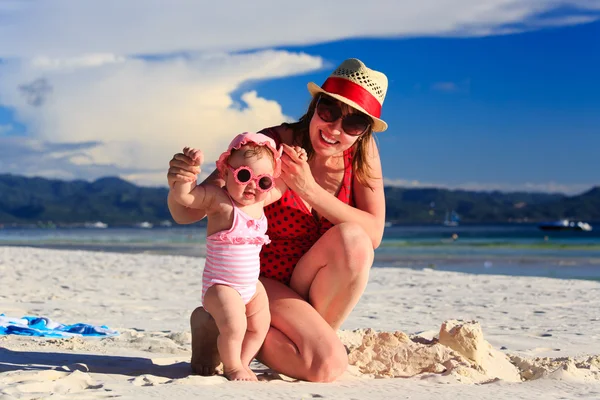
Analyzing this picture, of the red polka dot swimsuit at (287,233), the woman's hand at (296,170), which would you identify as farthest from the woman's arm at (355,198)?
the red polka dot swimsuit at (287,233)

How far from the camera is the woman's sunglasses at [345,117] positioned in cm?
339

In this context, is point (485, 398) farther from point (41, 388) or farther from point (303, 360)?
point (41, 388)

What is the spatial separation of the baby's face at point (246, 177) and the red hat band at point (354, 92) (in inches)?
22.2

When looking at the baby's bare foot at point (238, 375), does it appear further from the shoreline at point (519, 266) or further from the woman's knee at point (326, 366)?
the shoreline at point (519, 266)

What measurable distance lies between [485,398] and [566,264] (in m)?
15.2

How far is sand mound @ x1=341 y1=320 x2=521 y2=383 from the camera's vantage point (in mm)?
3646

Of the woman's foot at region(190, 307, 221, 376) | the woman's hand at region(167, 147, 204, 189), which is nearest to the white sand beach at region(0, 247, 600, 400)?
the woman's foot at region(190, 307, 221, 376)

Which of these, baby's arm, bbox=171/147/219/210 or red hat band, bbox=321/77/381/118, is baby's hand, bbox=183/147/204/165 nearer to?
baby's arm, bbox=171/147/219/210

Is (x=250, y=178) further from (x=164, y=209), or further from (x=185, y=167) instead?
(x=164, y=209)

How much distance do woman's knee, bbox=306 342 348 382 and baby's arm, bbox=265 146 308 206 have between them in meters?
0.75

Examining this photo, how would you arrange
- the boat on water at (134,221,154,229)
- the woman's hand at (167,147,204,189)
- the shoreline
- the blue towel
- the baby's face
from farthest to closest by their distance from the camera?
the boat on water at (134,221,154,229)
the shoreline
the blue towel
the baby's face
the woman's hand at (167,147,204,189)

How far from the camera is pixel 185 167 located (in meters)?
2.95

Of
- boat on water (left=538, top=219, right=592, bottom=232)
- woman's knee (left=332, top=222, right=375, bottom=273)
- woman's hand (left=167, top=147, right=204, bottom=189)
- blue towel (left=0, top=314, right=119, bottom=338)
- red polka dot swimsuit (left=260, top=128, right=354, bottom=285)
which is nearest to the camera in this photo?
woman's hand (left=167, top=147, right=204, bottom=189)

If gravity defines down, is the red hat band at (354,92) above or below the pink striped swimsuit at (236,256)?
above
